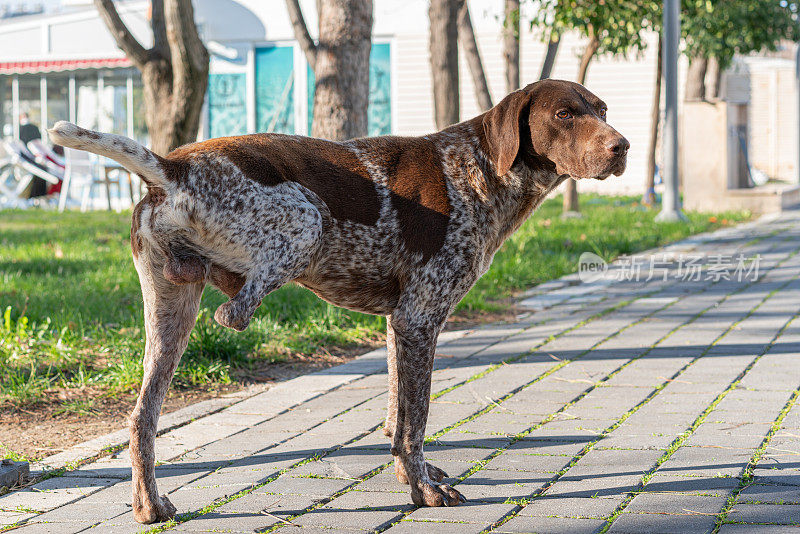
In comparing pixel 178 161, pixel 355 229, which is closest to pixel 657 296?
pixel 355 229

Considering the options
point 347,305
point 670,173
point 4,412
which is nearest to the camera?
point 347,305

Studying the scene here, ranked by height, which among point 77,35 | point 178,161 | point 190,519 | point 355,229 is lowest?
point 190,519

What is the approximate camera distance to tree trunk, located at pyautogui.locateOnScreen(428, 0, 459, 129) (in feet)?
40.4

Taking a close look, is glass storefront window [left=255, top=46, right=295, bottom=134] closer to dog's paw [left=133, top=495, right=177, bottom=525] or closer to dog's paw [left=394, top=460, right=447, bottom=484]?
dog's paw [left=394, top=460, right=447, bottom=484]

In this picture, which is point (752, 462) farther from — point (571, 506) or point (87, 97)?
point (87, 97)

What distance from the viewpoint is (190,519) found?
357 cm

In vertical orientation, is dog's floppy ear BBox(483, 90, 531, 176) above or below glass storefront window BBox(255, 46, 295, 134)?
below

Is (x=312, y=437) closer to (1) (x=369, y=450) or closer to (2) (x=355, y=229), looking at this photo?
(1) (x=369, y=450)

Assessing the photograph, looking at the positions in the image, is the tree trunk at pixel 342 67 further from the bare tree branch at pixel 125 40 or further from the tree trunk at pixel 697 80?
the tree trunk at pixel 697 80

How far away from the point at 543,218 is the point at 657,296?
21.1 feet

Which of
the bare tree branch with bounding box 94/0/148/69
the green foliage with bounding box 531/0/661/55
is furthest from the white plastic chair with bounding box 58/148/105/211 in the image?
the bare tree branch with bounding box 94/0/148/69

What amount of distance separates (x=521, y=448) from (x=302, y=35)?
238 inches

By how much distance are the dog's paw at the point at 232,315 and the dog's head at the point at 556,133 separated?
4.12 feet

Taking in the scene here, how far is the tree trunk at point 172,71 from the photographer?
29.7 ft
